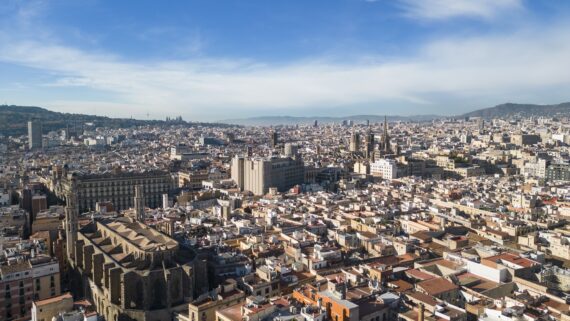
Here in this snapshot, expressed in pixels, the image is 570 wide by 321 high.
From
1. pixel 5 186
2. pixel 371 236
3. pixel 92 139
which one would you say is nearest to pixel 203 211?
pixel 371 236

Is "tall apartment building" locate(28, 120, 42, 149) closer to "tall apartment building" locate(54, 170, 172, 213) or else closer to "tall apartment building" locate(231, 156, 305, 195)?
"tall apartment building" locate(54, 170, 172, 213)

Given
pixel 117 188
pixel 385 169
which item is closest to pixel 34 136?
pixel 117 188

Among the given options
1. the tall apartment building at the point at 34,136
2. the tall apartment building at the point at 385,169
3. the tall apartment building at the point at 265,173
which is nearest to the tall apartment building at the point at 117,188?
the tall apartment building at the point at 265,173

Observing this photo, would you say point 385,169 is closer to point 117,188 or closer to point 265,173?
point 265,173

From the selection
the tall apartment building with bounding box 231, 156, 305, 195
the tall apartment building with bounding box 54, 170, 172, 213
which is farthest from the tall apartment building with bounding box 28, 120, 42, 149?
the tall apartment building with bounding box 231, 156, 305, 195

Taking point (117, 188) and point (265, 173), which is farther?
point (265, 173)

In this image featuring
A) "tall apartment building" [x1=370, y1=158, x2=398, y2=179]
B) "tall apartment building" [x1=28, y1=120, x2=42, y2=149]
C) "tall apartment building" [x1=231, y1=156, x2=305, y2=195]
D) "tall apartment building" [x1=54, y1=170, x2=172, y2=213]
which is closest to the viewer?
"tall apartment building" [x1=54, y1=170, x2=172, y2=213]
